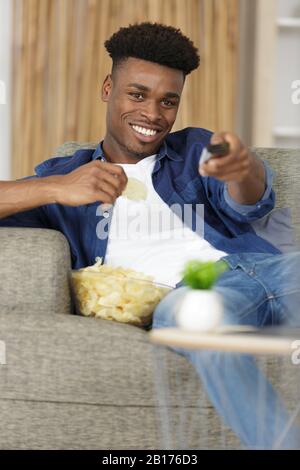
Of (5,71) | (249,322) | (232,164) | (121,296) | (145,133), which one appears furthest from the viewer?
(5,71)

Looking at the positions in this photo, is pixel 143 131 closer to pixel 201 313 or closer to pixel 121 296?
pixel 121 296

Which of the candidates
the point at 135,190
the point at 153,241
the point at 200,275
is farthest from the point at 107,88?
the point at 200,275

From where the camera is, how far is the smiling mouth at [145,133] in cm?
216

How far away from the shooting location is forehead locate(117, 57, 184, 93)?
215cm

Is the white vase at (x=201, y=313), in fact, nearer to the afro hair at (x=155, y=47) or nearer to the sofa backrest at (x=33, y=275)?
the sofa backrest at (x=33, y=275)

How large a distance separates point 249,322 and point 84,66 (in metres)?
2.04

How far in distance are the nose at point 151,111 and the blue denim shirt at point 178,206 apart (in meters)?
Result: 0.10

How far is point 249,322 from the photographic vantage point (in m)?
1.71

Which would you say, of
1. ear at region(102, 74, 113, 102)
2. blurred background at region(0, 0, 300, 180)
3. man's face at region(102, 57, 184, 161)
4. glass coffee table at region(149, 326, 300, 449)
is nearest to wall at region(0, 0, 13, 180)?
blurred background at region(0, 0, 300, 180)

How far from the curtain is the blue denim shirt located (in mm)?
1294

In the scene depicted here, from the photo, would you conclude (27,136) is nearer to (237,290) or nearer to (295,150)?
(295,150)

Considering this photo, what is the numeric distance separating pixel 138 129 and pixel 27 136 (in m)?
1.41

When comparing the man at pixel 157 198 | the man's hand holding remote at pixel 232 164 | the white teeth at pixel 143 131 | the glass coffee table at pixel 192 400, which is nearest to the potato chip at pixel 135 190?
the man at pixel 157 198

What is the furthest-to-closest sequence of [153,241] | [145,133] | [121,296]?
[145,133]
[153,241]
[121,296]
